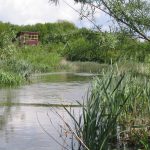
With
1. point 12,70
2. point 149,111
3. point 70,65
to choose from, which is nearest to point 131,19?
point 149,111

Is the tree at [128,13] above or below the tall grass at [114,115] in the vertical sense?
above

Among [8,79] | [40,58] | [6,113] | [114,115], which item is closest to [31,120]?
[6,113]

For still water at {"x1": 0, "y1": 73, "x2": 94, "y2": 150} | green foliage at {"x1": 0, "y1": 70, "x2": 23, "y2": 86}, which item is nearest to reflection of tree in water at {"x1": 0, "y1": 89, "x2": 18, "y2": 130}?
still water at {"x1": 0, "y1": 73, "x2": 94, "y2": 150}

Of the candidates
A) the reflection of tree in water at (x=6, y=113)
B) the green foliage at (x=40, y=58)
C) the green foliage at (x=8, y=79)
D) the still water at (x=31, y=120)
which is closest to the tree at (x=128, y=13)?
the still water at (x=31, y=120)

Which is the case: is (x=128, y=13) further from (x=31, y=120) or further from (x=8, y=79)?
(x=8, y=79)

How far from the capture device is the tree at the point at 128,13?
572cm

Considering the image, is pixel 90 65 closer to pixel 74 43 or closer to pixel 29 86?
pixel 29 86

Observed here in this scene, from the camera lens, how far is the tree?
225 inches

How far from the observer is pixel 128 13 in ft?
19.0

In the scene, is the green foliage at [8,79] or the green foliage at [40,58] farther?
the green foliage at [40,58]

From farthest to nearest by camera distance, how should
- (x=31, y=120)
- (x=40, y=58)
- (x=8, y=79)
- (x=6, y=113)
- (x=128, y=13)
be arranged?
1. (x=40, y=58)
2. (x=8, y=79)
3. (x=6, y=113)
4. (x=31, y=120)
5. (x=128, y=13)

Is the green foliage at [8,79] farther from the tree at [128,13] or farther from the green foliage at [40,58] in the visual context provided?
the tree at [128,13]

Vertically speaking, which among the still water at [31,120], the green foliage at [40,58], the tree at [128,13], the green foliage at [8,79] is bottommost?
the still water at [31,120]

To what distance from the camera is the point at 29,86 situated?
70.3 feet
